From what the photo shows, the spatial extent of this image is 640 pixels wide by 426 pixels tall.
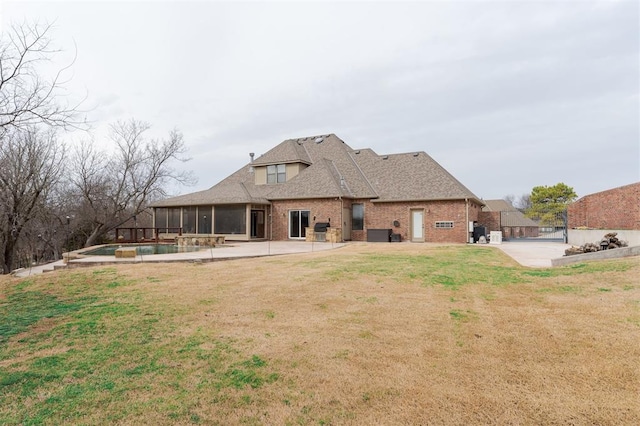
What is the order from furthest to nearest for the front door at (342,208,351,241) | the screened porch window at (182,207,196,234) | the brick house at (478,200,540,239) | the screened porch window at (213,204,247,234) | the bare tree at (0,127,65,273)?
the screened porch window at (182,207,196,234)
the brick house at (478,200,540,239)
the screened porch window at (213,204,247,234)
the front door at (342,208,351,241)
the bare tree at (0,127,65,273)

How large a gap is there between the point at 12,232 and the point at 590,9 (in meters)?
31.3

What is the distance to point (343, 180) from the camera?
24.0 metres

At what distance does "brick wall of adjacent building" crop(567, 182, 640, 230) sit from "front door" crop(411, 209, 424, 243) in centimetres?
927

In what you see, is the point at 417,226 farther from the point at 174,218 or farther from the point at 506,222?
the point at 174,218

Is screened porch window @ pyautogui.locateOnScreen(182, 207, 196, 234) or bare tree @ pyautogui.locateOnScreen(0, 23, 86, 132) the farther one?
screened porch window @ pyautogui.locateOnScreen(182, 207, 196, 234)

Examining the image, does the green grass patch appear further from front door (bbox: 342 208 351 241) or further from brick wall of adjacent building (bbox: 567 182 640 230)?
brick wall of adjacent building (bbox: 567 182 640 230)

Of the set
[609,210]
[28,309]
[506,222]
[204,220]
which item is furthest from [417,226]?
[28,309]

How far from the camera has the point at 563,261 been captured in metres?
10.8

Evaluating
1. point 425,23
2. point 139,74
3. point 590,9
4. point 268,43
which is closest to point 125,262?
point 139,74

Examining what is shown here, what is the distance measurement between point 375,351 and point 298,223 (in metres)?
18.9

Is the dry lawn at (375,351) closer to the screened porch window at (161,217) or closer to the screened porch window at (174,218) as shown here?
the screened porch window at (174,218)

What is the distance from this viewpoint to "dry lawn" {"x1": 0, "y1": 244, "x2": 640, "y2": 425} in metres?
3.17

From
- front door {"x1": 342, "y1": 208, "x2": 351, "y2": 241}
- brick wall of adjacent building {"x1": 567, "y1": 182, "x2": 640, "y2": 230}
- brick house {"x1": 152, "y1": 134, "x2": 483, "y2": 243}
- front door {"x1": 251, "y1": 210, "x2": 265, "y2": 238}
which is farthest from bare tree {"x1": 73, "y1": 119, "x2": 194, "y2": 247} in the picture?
brick wall of adjacent building {"x1": 567, "y1": 182, "x2": 640, "y2": 230}

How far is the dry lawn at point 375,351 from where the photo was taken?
10.4 feet
